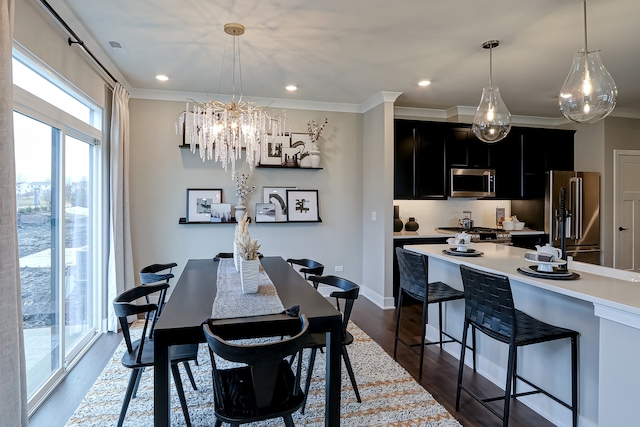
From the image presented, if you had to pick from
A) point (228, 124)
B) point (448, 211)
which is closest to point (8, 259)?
point (228, 124)

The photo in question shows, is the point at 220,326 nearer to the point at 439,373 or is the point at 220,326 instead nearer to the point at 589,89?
the point at 439,373

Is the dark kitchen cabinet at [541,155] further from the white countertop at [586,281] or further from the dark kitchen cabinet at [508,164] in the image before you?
the white countertop at [586,281]

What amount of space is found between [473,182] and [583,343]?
3.53 metres

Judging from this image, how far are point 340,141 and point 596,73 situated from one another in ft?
10.6

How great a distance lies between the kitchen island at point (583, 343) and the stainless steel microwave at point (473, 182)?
2145mm

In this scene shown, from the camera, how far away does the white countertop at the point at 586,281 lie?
1.75 metres

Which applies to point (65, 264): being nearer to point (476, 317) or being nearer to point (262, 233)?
point (262, 233)

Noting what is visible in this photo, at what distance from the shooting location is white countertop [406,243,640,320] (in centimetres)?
175

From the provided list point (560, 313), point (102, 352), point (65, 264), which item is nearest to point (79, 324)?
point (102, 352)

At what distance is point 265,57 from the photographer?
3.48 meters

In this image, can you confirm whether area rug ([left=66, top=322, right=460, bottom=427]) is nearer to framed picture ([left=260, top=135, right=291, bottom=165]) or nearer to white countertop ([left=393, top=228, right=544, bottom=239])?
white countertop ([left=393, top=228, right=544, bottom=239])

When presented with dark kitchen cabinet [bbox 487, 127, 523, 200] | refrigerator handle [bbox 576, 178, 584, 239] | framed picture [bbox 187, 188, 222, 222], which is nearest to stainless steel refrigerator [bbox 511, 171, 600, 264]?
refrigerator handle [bbox 576, 178, 584, 239]

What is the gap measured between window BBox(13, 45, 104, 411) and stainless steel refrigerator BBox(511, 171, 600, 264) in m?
5.82

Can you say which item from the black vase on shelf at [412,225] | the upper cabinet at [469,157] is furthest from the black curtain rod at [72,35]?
the black vase on shelf at [412,225]
